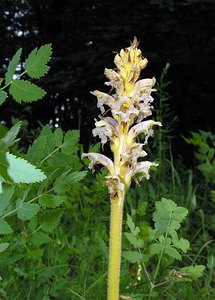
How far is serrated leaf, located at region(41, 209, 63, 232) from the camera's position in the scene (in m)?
1.52

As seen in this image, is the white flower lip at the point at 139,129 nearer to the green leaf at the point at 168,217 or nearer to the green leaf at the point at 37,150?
the green leaf at the point at 37,150

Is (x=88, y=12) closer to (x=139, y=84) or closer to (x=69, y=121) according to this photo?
(x=69, y=121)

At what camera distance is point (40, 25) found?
10773 mm

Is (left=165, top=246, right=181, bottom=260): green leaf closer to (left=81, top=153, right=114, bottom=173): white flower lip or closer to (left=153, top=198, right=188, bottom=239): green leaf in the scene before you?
(left=153, top=198, right=188, bottom=239): green leaf

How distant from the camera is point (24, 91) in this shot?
1223mm

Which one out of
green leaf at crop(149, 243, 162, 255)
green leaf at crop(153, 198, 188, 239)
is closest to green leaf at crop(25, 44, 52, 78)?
green leaf at crop(153, 198, 188, 239)

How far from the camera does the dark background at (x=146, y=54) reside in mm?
8070

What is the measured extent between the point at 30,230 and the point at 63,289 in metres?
0.50

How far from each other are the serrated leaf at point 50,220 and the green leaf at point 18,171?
723 mm

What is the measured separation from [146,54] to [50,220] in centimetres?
668

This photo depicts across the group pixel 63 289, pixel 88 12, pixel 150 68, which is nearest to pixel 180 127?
pixel 150 68

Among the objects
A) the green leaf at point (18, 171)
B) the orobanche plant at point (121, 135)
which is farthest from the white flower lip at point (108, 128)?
the green leaf at point (18, 171)

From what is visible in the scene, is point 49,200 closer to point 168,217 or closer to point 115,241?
point 115,241

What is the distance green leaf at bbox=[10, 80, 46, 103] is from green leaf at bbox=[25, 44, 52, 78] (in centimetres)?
5
